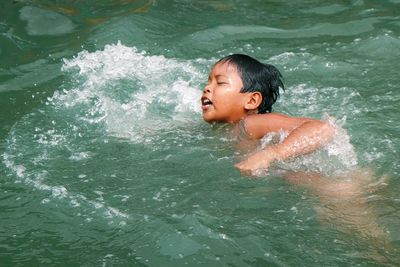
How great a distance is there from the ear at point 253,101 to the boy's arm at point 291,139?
39 centimetres

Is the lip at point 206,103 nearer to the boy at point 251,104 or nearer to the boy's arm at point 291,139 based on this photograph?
the boy at point 251,104

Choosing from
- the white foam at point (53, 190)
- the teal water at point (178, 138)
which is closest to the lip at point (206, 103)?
the teal water at point (178, 138)

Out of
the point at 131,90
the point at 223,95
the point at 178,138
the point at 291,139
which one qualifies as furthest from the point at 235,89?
the point at 131,90

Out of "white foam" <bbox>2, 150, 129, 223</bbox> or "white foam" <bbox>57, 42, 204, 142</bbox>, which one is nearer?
"white foam" <bbox>2, 150, 129, 223</bbox>

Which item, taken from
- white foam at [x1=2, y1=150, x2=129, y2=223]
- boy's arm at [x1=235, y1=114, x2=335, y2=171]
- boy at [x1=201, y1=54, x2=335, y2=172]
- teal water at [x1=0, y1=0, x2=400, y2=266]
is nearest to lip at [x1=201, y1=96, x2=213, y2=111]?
boy at [x1=201, y1=54, x2=335, y2=172]

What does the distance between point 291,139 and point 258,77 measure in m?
0.86

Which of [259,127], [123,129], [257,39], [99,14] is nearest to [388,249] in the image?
[259,127]

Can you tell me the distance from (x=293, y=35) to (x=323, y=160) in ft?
9.86

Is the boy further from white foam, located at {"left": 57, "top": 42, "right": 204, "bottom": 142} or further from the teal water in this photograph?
white foam, located at {"left": 57, "top": 42, "right": 204, "bottom": 142}

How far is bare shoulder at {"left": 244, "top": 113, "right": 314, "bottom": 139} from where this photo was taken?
507cm

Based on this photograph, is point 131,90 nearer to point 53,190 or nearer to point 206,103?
point 206,103

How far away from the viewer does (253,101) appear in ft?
18.3

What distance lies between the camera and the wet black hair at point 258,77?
5.52 meters

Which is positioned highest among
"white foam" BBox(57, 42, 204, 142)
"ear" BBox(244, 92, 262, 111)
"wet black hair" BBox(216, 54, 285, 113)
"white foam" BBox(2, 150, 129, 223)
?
"wet black hair" BBox(216, 54, 285, 113)
